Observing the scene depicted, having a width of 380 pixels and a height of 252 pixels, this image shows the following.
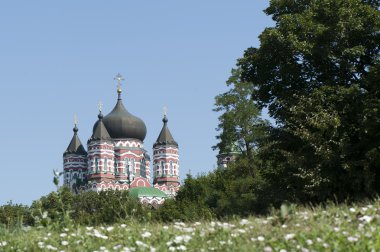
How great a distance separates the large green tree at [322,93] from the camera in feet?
86.5

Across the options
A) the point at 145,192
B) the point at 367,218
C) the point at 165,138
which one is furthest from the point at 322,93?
the point at 165,138

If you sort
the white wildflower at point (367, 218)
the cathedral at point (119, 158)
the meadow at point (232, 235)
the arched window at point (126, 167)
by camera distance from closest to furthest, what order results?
1. the meadow at point (232, 235)
2. the white wildflower at point (367, 218)
3. the cathedral at point (119, 158)
4. the arched window at point (126, 167)

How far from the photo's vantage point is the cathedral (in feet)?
397

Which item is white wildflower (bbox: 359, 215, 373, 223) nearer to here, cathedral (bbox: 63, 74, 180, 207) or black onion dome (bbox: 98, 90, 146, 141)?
cathedral (bbox: 63, 74, 180, 207)

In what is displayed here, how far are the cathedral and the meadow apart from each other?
10894 cm

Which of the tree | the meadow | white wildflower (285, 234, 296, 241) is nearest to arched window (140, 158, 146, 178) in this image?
the tree

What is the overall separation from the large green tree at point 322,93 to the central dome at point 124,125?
9587 cm

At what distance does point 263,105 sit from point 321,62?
3.44 metres

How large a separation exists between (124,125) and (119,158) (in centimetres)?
638

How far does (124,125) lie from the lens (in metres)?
127

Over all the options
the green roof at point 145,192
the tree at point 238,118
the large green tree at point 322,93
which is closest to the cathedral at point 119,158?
the green roof at point 145,192

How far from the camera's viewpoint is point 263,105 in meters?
31.3

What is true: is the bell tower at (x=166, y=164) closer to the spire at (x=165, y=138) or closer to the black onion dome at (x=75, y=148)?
the spire at (x=165, y=138)

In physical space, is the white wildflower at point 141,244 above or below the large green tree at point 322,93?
below
